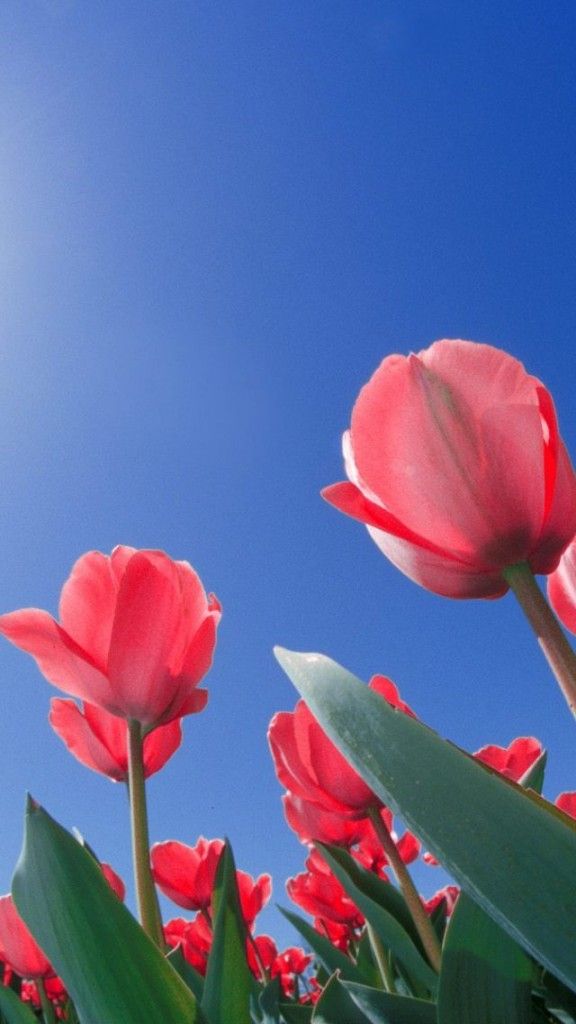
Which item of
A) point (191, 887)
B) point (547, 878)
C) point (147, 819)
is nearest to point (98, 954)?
point (147, 819)

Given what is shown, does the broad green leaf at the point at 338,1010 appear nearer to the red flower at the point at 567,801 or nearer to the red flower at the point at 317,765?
Answer: the red flower at the point at 317,765

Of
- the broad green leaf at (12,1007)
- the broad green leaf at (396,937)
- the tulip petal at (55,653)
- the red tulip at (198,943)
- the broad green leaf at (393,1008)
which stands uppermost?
the tulip petal at (55,653)

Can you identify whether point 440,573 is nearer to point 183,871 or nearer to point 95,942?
point 95,942

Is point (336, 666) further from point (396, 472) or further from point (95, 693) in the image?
point (95, 693)

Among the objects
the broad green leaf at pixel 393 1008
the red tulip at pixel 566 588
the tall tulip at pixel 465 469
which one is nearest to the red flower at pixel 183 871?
the broad green leaf at pixel 393 1008

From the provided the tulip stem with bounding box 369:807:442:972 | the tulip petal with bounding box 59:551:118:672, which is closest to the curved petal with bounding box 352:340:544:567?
the tulip petal with bounding box 59:551:118:672

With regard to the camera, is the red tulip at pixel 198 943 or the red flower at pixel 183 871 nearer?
the red flower at pixel 183 871
